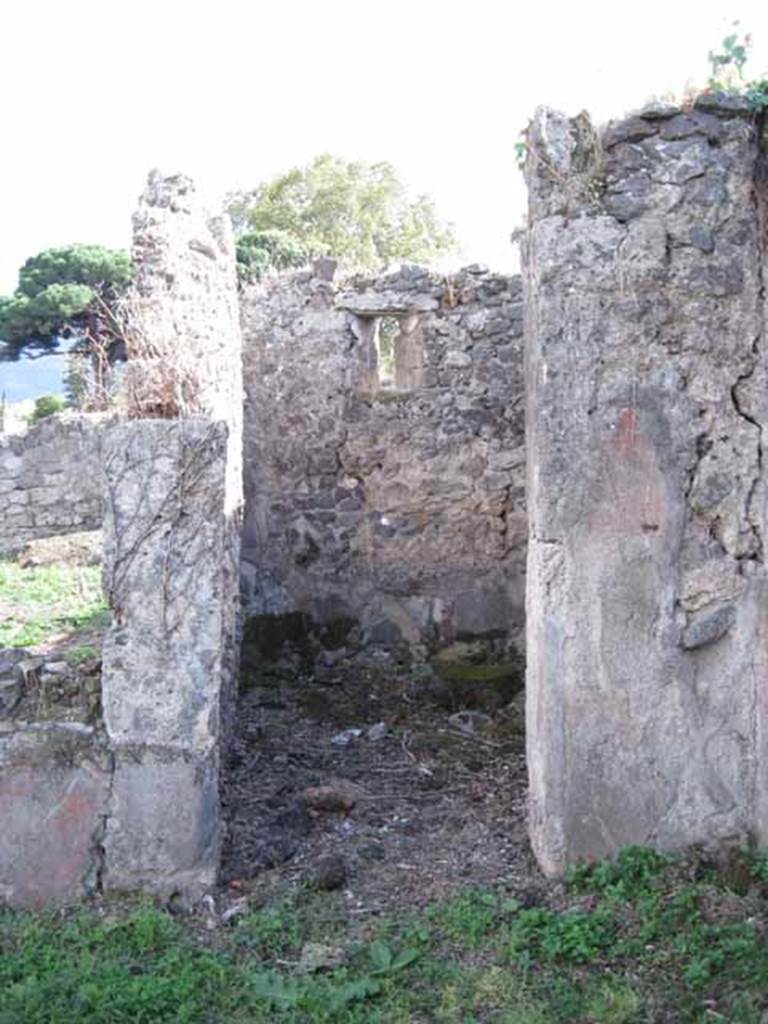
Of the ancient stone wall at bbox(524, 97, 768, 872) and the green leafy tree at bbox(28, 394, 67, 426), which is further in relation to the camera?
the green leafy tree at bbox(28, 394, 67, 426)

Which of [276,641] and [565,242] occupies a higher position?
[565,242]

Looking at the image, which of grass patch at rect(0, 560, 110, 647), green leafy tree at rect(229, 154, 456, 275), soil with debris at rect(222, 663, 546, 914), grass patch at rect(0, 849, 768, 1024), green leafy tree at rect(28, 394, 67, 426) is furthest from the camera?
green leafy tree at rect(229, 154, 456, 275)

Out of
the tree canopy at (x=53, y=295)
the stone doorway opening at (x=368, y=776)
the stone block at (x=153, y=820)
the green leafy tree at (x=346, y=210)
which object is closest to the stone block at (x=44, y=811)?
the stone block at (x=153, y=820)

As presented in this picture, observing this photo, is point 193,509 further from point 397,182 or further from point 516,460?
point 397,182

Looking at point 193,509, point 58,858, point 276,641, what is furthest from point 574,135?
point 276,641

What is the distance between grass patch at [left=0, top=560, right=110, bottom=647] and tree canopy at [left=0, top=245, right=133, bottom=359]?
13.3 meters

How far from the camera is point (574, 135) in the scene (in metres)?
4.43

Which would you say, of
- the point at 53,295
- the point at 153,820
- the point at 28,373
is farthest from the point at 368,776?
the point at 28,373

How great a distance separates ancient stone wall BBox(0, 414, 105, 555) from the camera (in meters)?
10.2

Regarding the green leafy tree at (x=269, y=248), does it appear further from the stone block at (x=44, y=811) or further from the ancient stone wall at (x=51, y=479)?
the stone block at (x=44, y=811)

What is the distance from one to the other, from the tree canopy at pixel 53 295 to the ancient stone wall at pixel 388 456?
491 inches

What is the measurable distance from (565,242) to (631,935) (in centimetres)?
261

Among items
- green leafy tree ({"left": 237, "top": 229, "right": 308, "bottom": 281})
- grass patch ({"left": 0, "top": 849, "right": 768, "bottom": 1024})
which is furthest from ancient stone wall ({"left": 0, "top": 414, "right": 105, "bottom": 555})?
green leafy tree ({"left": 237, "top": 229, "right": 308, "bottom": 281})

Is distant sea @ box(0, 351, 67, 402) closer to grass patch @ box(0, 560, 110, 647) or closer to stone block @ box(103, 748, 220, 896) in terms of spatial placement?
grass patch @ box(0, 560, 110, 647)
